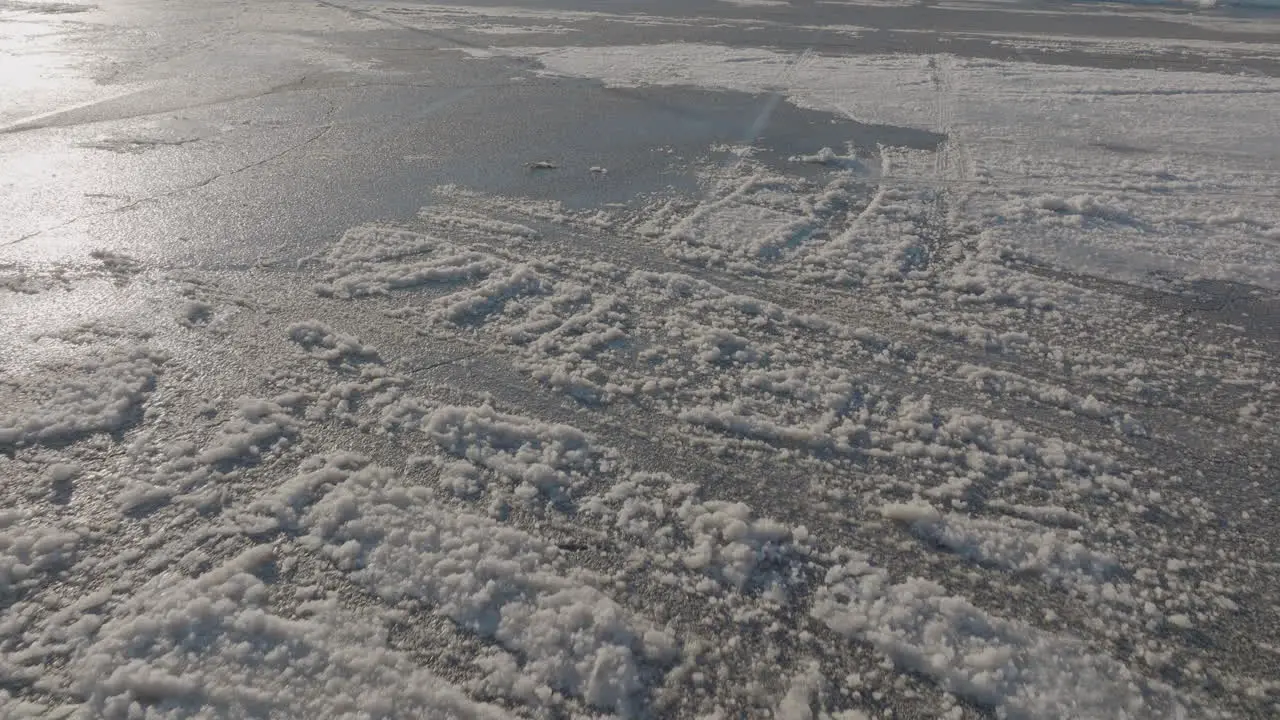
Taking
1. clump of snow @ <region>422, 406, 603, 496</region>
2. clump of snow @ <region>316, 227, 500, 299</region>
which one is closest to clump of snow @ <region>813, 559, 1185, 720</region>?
clump of snow @ <region>422, 406, 603, 496</region>

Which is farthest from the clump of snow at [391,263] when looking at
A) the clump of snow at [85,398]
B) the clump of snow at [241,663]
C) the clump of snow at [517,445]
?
the clump of snow at [241,663]

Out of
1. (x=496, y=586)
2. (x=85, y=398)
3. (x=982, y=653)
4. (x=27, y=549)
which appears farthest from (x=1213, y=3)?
(x=27, y=549)

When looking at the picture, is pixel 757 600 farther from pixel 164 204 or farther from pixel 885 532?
pixel 164 204

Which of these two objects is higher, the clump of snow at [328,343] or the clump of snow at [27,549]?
the clump of snow at [328,343]

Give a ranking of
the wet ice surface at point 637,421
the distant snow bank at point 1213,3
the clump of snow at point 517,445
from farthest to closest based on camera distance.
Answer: the distant snow bank at point 1213,3 → the clump of snow at point 517,445 → the wet ice surface at point 637,421

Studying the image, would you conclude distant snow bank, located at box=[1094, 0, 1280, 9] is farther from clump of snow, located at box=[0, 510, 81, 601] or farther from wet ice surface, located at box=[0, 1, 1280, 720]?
clump of snow, located at box=[0, 510, 81, 601]

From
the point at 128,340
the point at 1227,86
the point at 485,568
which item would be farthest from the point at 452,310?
the point at 1227,86

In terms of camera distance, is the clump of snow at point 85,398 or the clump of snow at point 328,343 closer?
the clump of snow at point 85,398

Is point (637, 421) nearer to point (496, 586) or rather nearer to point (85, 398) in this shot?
point (496, 586)


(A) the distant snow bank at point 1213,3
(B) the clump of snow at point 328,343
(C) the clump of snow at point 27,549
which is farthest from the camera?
(A) the distant snow bank at point 1213,3

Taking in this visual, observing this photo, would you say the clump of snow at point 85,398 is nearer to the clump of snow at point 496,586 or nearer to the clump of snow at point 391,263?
the clump of snow at point 391,263
